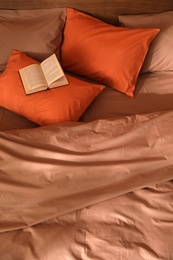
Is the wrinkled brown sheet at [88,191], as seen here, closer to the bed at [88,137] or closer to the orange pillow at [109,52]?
the bed at [88,137]

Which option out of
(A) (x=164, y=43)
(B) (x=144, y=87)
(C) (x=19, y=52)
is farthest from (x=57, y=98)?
(A) (x=164, y=43)

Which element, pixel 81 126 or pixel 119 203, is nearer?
pixel 119 203

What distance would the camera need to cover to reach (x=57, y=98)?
1209 mm

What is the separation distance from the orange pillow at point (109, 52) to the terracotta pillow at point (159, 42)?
0.08 meters

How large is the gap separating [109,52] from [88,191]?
0.80 m

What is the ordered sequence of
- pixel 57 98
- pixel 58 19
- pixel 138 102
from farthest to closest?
pixel 58 19
pixel 138 102
pixel 57 98

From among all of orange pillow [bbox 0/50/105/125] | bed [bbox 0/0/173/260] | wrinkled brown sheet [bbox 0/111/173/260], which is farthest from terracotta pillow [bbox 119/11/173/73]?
wrinkled brown sheet [bbox 0/111/173/260]

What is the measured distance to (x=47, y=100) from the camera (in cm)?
121

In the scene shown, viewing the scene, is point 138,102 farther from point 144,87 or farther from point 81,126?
point 81,126

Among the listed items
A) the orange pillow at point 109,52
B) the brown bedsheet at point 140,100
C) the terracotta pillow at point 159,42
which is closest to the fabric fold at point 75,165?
the brown bedsheet at point 140,100

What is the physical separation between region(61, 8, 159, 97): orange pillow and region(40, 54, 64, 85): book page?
210 millimetres

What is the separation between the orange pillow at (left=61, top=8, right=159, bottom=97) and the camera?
139 cm

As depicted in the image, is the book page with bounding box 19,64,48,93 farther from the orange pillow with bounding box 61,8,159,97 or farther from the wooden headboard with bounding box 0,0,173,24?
the wooden headboard with bounding box 0,0,173,24

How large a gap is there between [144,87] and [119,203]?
769mm
